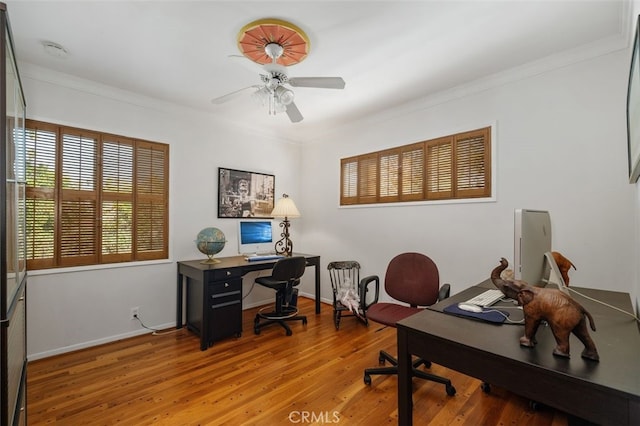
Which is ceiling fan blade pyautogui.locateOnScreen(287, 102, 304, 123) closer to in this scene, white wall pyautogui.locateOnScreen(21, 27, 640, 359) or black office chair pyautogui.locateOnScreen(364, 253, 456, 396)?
white wall pyautogui.locateOnScreen(21, 27, 640, 359)

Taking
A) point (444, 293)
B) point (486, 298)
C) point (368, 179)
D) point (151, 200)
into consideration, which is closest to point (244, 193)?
point (151, 200)

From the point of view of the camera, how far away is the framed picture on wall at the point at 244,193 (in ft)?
12.6

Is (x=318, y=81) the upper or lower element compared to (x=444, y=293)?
upper

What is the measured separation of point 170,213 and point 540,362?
355cm

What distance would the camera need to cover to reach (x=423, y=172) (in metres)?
3.30

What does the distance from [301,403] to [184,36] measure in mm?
2829

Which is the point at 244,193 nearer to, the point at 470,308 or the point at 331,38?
the point at 331,38

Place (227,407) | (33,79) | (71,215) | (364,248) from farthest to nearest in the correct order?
1. (364,248)
2. (71,215)
3. (33,79)
4. (227,407)

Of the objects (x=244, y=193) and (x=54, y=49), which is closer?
(x=54, y=49)

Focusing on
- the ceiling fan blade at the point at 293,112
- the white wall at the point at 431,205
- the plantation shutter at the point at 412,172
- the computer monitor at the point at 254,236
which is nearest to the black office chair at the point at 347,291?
the white wall at the point at 431,205

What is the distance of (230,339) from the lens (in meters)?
3.01

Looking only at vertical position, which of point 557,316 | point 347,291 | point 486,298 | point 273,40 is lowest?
point 347,291

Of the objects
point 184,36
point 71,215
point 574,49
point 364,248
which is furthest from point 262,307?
point 574,49

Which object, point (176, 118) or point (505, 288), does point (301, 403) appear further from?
point (176, 118)
